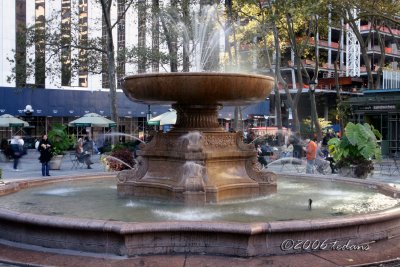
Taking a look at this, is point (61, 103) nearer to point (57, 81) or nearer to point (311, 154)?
point (57, 81)

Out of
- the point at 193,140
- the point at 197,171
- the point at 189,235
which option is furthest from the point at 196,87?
the point at 189,235

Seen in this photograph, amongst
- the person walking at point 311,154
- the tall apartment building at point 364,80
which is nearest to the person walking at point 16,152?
the person walking at point 311,154

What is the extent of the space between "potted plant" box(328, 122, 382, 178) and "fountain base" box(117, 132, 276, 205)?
5770 millimetres

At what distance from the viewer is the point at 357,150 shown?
1505 centimetres

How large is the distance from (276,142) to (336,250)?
3002cm

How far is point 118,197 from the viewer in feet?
30.8

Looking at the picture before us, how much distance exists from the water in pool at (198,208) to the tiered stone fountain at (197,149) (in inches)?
9.0

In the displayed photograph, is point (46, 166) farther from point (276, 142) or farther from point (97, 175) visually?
point (276, 142)

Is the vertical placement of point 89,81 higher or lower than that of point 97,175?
higher

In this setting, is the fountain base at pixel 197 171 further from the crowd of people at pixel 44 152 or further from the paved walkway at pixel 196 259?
the crowd of people at pixel 44 152

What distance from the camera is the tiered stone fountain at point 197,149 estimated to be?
332 inches

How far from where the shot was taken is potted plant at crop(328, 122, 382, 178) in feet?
47.5

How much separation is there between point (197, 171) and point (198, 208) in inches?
27.7

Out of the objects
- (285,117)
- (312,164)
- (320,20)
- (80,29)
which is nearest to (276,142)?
(320,20)
